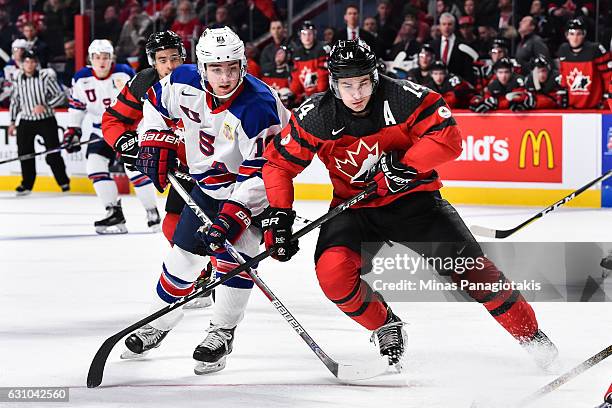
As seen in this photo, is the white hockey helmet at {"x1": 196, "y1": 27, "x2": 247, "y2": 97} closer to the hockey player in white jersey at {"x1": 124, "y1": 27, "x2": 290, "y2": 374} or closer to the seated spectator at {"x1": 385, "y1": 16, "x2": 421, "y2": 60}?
the hockey player in white jersey at {"x1": 124, "y1": 27, "x2": 290, "y2": 374}

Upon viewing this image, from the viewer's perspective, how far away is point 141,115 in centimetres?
492

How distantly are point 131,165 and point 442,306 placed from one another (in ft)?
4.54

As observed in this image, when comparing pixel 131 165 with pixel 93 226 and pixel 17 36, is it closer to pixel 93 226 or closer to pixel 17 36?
pixel 93 226

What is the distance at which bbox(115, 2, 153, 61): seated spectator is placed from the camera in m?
10.6

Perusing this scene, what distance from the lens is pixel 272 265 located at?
6.09m

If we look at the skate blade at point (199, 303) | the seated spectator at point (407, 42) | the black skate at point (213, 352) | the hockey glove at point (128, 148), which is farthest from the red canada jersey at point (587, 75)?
the black skate at point (213, 352)

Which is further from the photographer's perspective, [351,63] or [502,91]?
[502,91]

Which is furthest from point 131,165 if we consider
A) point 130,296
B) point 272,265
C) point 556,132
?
point 556,132

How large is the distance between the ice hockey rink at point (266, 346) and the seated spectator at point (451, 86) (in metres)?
3.04

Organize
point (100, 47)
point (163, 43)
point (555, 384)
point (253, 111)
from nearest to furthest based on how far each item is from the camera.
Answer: point (555, 384) < point (253, 111) < point (163, 43) < point (100, 47)

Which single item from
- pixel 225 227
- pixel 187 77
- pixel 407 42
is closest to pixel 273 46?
pixel 407 42

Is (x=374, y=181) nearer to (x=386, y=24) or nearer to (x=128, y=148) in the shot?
(x=128, y=148)

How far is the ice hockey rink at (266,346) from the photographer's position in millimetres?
3453

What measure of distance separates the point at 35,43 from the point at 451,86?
13.1 feet
